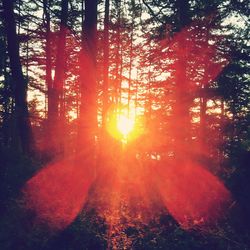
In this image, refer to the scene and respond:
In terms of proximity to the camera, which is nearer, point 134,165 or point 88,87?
point 88,87

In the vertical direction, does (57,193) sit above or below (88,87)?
below

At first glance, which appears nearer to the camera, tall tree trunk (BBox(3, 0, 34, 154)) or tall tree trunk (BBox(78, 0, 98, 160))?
tall tree trunk (BBox(78, 0, 98, 160))

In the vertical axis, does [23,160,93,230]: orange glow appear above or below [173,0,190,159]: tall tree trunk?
below

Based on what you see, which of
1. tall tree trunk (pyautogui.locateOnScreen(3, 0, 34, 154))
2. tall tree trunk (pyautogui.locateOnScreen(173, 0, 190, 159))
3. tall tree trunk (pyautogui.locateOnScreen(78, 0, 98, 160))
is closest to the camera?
tall tree trunk (pyautogui.locateOnScreen(78, 0, 98, 160))

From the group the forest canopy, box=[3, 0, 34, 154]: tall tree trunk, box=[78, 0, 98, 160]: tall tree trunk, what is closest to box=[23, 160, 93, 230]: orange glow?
the forest canopy

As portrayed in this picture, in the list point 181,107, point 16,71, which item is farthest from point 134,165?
point 16,71

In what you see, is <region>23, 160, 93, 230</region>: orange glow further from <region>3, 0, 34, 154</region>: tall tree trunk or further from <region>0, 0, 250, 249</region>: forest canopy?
<region>3, 0, 34, 154</region>: tall tree trunk

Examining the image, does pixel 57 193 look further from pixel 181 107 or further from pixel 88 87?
pixel 181 107

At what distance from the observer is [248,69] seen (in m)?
18.0

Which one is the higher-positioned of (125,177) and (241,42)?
(241,42)

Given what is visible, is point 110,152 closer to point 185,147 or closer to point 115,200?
point 185,147

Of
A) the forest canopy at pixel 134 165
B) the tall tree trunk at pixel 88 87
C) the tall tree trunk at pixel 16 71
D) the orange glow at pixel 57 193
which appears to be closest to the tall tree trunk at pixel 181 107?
the forest canopy at pixel 134 165

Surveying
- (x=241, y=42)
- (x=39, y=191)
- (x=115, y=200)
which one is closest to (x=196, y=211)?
(x=115, y=200)

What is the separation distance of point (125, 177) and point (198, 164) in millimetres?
3787
